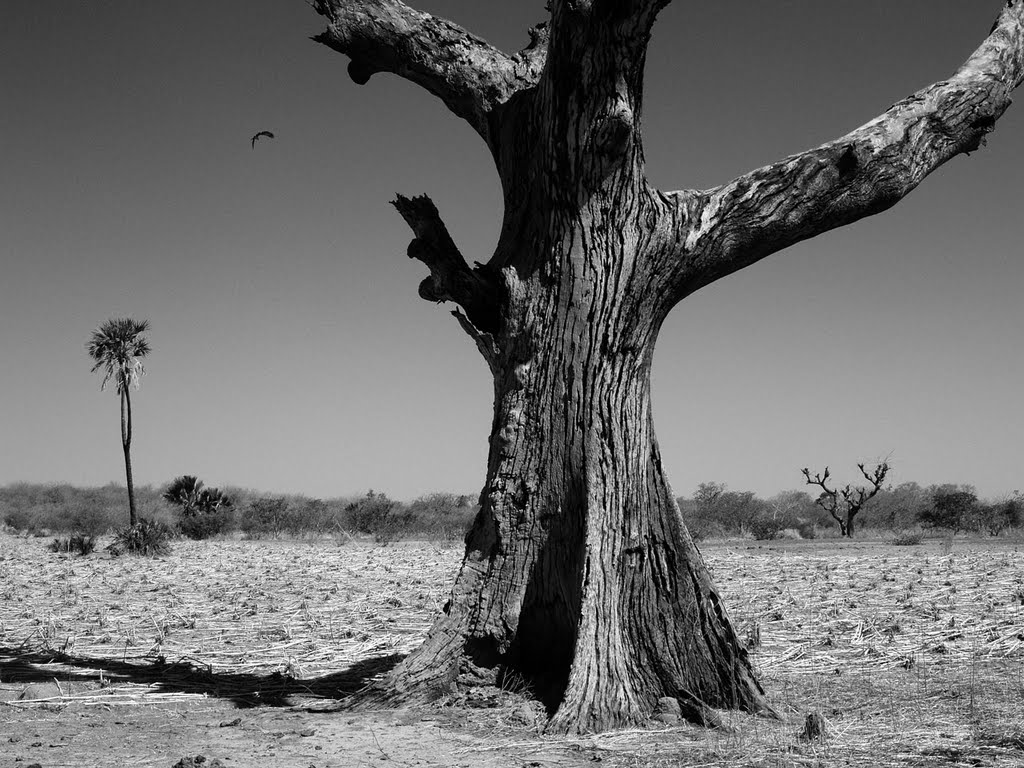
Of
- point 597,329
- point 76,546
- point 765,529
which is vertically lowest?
point 76,546

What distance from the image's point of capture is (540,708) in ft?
17.2

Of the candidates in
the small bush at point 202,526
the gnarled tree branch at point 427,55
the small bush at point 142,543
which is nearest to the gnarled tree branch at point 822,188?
the gnarled tree branch at point 427,55

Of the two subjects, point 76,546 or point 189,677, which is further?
point 76,546

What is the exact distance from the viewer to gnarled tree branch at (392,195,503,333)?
18.8 ft

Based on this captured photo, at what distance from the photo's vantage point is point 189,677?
21.8 ft

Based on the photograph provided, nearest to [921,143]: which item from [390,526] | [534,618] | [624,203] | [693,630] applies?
[624,203]

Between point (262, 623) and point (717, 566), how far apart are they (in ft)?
27.9

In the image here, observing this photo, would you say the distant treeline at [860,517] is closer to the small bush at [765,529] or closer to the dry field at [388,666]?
the small bush at [765,529]

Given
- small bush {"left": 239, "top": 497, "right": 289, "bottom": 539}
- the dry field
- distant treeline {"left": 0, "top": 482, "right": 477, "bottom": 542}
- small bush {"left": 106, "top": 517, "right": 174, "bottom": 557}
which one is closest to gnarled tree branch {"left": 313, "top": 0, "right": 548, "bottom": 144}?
the dry field

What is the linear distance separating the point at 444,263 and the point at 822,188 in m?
2.40

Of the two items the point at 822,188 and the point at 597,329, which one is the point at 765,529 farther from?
the point at 597,329

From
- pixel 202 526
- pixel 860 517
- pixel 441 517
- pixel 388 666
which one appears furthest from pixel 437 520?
pixel 388 666

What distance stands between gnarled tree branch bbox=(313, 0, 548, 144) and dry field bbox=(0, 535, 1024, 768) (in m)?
3.93

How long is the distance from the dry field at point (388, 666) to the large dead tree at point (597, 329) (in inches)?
15.9
